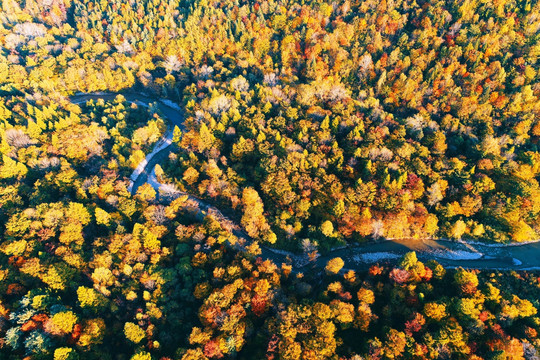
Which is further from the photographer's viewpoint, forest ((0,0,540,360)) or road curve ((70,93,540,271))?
road curve ((70,93,540,271))

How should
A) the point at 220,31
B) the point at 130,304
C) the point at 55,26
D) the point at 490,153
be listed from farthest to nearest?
the point at 55,26 < the point at 220,31 < the point at 490,153 < the point at 130,304

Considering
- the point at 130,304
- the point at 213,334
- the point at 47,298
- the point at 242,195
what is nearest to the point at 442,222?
the point at 242,195

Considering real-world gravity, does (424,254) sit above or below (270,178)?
below

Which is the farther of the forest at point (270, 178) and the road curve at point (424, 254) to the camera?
the road curve at point (424, 254)

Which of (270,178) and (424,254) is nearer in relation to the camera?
(424,254)

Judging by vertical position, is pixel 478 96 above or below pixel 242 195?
above

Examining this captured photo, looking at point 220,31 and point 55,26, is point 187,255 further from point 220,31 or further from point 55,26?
point 55,26

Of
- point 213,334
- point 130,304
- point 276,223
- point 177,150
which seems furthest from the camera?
point 177,150

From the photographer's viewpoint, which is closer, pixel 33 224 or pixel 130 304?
pixel 130 304
